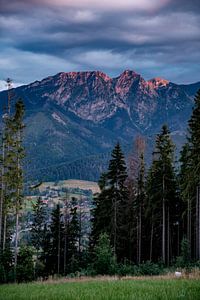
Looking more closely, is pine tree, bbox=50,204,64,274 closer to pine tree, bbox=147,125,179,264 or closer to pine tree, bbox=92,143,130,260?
pine tree, bbox=92,143,130,260

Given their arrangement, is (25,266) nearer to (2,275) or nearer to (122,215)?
(2,275)

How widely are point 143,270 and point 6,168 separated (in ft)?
49.2

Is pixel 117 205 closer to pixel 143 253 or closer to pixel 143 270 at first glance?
pixel 143 253

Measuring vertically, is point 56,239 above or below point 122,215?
below

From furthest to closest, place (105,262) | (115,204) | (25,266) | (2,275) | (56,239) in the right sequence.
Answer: (56,239)
(115,204)
(25,266)
(2,275)
(105,262)

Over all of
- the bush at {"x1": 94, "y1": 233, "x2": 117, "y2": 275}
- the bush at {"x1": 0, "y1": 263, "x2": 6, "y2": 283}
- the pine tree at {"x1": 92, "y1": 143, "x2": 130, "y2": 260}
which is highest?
the pine tree at {"x1": 92, "y1": 143, "x2": 130, "y2": 260}

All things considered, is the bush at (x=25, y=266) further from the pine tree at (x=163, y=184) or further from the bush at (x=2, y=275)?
the pine tree at (x=163, y=184)

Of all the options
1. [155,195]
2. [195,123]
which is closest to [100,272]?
[195,123]

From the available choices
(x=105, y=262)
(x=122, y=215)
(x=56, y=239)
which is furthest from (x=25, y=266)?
(x=56, y=239)

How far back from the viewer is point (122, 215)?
49.9 meters

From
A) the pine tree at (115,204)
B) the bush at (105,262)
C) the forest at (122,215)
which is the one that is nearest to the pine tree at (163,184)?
the forest at (122,215)

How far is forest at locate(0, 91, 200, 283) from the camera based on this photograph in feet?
109

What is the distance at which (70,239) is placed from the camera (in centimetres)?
5788

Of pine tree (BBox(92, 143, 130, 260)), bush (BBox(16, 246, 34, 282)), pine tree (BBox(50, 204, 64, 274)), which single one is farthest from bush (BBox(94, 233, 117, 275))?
pine tree (BBox(50, 204, 64, 274))
